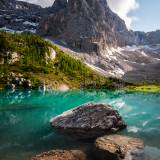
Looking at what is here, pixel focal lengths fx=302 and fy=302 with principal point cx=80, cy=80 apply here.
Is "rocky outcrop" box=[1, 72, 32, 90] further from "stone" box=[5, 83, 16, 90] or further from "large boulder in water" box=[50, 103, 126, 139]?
"large boulder in water" box=[50, 103, 126, 139]

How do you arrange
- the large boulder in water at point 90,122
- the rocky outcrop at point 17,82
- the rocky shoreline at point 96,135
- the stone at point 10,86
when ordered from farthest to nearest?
1. the rocky outcrop at point 17,82
2. the stone at point 10,86
3. the large boulder in water at point 90,122
4. the rocky shoreline at point 96,135

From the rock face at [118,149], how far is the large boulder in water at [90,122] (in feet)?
23.5

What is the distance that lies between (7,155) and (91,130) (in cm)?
1553

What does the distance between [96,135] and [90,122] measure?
3644 mm

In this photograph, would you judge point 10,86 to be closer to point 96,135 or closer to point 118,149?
point 96,135

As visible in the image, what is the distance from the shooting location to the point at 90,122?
48.9 metres

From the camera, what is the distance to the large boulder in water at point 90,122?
4722 cm

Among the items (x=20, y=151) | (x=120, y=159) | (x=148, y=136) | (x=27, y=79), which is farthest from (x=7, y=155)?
(x=27, y=79)

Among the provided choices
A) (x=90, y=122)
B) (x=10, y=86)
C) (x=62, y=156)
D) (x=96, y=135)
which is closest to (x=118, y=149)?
(x=62, y=156)

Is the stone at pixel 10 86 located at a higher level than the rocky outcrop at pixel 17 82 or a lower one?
lower

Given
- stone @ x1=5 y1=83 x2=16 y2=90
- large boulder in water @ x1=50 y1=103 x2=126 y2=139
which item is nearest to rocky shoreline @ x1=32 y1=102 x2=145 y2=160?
large boulder in water @ x1=50 y1=103 x2=126 y2=139

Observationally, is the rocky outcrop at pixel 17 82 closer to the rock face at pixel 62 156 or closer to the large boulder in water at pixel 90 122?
the large boulder in water at pixel 90 122

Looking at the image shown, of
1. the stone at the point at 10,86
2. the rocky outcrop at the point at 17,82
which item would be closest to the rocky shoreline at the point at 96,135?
the stone at the point at 10,86

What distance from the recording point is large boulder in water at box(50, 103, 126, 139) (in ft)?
155
